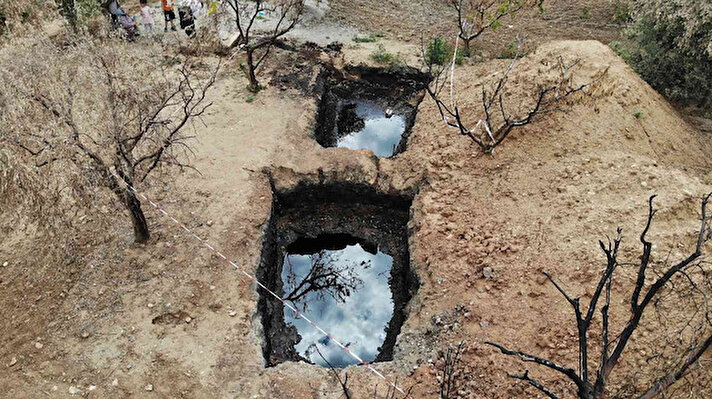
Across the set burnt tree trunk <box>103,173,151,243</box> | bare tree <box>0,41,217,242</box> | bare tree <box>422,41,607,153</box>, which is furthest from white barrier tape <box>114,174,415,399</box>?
bare tree <box>422,41,607,153</box>

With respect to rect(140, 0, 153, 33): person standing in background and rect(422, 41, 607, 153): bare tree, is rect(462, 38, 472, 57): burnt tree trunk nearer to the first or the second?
rect(422, 41, 607, 153): bare tree

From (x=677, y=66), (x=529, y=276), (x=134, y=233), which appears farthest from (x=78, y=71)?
(x=677, y=66)

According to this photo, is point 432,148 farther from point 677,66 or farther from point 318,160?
point 677,66

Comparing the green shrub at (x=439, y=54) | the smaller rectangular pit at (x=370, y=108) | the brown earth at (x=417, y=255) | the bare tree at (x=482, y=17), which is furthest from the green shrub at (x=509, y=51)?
the brown earth at (x=417, y=255)

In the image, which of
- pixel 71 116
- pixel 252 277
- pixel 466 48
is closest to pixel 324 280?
pixel 252 277

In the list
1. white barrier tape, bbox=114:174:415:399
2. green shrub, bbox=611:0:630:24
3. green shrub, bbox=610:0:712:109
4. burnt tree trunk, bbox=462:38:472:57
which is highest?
green shrub, bbox=611:0:630:24

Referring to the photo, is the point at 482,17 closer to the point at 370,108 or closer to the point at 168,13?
the point at 370,108
